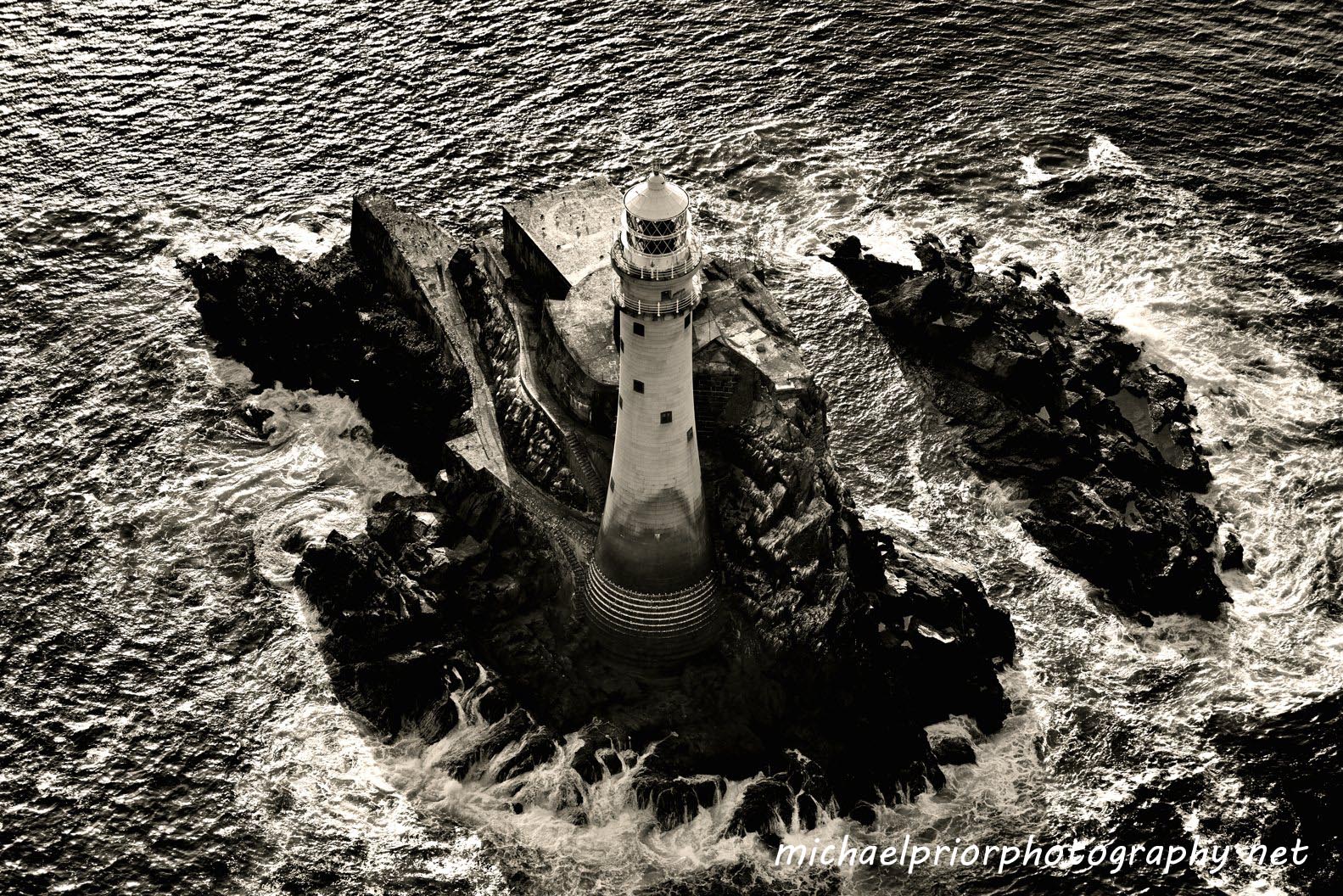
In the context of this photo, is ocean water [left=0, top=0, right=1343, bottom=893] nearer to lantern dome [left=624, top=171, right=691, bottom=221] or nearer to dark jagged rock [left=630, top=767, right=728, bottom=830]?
dark jagged rock [left=630, top=767, right=728, bottom=830]

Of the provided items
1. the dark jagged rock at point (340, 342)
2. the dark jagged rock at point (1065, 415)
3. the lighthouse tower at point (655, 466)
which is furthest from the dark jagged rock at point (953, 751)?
the dark jagged rock at point (340, 342)

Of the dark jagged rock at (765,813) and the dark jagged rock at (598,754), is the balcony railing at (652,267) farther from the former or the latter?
the dark jagged rock at (765,813)

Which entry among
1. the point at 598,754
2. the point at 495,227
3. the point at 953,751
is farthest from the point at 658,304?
the point at 495,227

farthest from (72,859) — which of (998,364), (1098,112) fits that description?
(1098,112)

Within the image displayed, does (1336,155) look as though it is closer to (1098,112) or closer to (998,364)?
(1098,112)

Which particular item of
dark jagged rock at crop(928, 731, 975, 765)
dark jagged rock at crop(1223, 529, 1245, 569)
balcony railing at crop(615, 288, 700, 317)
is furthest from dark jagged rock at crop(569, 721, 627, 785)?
dark jagged rock at crop(1223, 529, 1245, 569)

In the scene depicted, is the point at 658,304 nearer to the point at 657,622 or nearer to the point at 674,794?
the point at 657,622
